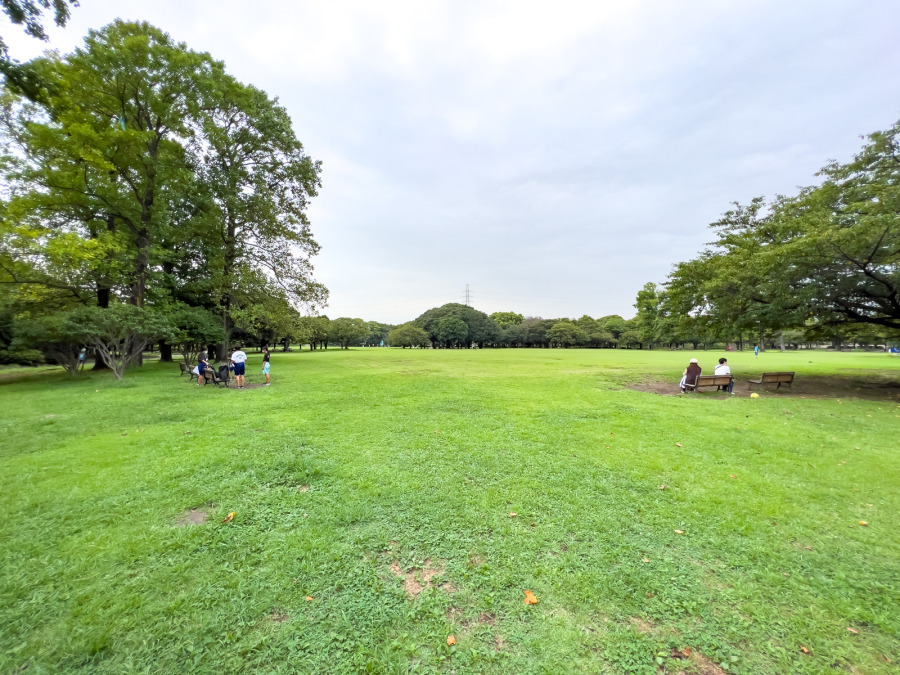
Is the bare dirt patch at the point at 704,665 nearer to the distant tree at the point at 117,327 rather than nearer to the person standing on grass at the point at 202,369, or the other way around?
the person standing on grass at the point at 202,369

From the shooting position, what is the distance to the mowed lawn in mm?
2189

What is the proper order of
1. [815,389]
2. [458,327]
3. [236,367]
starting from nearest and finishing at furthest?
[236,367] → [815,389] → [458,327]

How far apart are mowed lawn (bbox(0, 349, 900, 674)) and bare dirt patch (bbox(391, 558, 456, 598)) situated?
0.06 feet

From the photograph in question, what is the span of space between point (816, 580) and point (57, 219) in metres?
27.1

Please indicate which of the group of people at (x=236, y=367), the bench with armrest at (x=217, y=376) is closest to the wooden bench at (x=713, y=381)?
the group of people at (x=236, y=367)

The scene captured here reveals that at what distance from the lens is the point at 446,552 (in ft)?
10.4

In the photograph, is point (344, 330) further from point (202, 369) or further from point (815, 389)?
point (815, 389)

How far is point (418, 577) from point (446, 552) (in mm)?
379

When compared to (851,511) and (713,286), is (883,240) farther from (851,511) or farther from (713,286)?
(851,511)

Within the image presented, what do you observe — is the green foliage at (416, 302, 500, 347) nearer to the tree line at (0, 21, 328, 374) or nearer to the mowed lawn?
the tree line at (0, 21, 328, 374)

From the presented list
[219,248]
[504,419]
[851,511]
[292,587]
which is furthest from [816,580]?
[219,248]

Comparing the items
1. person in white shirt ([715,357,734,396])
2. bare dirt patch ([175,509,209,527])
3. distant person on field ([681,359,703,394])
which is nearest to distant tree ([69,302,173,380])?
bare dirt patch ([175,509,209,527])

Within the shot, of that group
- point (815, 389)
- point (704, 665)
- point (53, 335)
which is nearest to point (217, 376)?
point (53, 335)

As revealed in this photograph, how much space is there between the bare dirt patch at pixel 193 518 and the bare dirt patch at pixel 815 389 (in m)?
13.5
